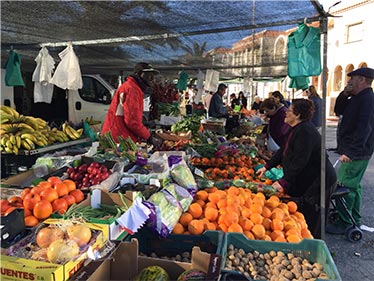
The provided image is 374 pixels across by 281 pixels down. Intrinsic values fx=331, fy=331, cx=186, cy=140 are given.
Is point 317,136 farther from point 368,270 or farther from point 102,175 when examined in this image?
point 102,175

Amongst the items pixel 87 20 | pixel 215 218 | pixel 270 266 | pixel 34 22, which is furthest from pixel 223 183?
pixel 34 22

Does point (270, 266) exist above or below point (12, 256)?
below

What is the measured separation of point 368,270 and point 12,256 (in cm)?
339

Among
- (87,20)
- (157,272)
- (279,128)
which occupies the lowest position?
(157,272)

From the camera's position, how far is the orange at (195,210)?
2543mm

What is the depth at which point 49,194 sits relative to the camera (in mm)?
2215

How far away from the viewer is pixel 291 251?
83.9 inches

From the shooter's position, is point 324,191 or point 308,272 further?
point 324,191

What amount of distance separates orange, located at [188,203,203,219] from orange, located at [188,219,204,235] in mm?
164

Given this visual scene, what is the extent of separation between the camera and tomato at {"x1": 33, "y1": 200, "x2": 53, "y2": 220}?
2.06 metres

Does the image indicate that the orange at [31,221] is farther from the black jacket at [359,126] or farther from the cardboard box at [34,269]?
the black jacket at [359,126]

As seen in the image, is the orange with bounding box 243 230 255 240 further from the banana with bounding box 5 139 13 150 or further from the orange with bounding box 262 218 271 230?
the banana with bounding box 5 139 13 150

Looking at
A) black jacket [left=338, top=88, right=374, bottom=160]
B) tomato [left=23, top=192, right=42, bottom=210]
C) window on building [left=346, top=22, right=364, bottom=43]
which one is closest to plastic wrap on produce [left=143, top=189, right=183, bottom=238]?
tomato [left=23, top=192, right=42, bottom=210]

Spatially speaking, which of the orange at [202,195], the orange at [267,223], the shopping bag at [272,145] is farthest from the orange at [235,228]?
the shopping bag at [272,145]
